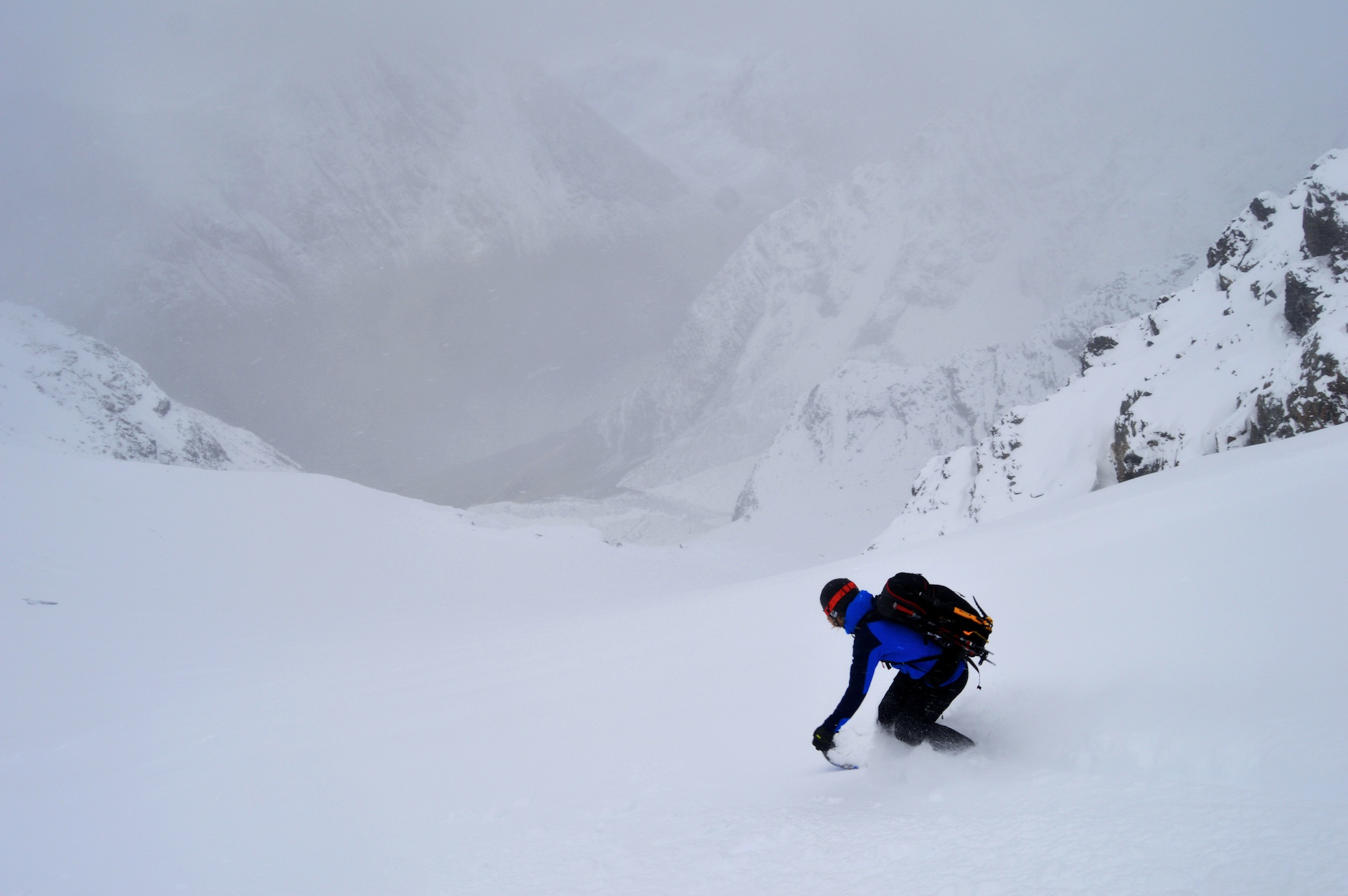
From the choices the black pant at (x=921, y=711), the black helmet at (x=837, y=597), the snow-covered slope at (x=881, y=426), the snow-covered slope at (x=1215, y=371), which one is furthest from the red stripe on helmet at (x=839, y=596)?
the snow-covered slope at (x=881, y=426)

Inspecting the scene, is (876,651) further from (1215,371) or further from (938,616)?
(1215,371)

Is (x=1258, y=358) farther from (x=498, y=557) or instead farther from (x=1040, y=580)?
(x=498, y=557)

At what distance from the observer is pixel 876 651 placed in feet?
13.6

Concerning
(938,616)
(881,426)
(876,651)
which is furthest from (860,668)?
(881,426)

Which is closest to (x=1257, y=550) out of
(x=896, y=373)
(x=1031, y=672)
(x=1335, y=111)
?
(x=1031, y=672)

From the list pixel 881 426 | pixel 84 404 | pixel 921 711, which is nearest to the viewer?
pixel 921 711

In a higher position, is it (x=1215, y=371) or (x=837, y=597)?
(x=1215, y=371)

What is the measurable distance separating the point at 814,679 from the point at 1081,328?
14080 centimetres

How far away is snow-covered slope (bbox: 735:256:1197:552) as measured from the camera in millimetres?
100562

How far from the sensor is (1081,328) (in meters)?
125

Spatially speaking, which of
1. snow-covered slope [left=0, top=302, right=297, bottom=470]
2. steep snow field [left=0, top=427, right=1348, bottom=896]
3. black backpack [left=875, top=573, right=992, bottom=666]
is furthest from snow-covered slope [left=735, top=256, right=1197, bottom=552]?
black backpack [left=875, top=573, right=992, bottom=666]

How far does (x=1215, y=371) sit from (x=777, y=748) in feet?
74.3

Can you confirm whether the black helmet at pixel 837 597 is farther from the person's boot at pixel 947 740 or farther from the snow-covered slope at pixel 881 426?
the snow-covered slope at pixel 881 426

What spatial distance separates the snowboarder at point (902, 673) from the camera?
404 cm
